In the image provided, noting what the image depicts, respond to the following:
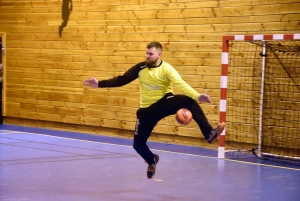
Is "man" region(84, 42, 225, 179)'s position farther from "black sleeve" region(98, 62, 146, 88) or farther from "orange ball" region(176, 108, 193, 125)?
"orange ball" region(176, 108, 193, 125)

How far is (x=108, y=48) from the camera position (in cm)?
1545

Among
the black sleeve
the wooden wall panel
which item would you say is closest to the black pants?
the black sleeve

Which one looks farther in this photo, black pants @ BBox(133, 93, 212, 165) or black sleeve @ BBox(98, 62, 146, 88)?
black sleeve @ BBox(98, 62, 146, 88)

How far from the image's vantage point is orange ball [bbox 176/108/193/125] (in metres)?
7.93

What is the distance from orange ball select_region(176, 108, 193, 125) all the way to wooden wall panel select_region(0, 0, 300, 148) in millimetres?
4861

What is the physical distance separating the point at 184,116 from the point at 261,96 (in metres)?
4.74

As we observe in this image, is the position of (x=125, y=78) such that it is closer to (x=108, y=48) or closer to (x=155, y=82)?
(x=155, y=82)

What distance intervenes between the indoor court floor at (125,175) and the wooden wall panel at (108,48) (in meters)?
1.69

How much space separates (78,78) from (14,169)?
Result: 20.5 feet

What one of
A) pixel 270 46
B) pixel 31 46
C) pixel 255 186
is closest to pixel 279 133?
pixel 270 46

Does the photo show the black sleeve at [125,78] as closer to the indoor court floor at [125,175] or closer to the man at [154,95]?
the man at [154,95]

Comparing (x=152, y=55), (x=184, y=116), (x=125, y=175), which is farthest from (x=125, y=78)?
(x=125, y=175)

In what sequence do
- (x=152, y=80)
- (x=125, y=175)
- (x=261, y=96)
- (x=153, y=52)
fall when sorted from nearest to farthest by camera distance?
(x=153, y=52) → (x=152, y=80) → (x=125, y=175) → (x=261, y=96)

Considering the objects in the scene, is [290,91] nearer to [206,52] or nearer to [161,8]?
[206,52]
